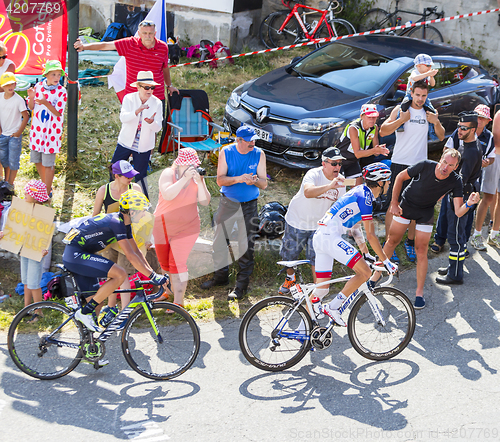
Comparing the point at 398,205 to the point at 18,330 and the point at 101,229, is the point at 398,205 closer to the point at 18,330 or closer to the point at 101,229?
the point at 101,229

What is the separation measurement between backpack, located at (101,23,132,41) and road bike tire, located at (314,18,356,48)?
4.82m

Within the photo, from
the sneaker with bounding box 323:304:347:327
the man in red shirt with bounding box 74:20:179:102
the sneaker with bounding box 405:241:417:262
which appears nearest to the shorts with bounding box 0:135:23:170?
the man in red shirt with bounding box 74:20:179:102

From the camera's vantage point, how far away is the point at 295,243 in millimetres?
6652

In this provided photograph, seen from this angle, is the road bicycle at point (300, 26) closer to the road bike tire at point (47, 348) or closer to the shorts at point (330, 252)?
the shorts at point (330, 252)

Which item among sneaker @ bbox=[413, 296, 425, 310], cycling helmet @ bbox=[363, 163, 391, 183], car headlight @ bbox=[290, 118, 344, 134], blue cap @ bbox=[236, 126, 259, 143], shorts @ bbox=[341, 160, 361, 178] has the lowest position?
sneaker @ bbox=[413, 296, 425, 310]

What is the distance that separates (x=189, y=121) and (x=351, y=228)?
181 inches

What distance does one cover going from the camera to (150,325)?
221 inches

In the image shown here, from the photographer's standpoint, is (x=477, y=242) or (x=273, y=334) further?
(x=477, y=242)

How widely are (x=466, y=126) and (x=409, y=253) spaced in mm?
1874

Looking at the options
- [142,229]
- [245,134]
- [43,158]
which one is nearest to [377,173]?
[245,134]

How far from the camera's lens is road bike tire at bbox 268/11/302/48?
1488cm

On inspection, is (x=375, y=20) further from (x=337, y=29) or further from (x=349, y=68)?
(x=349, y=68)

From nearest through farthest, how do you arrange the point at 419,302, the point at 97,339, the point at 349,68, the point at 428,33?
the point at 97,339
the point at 419,302
the point at 349,68
the point at 428,33

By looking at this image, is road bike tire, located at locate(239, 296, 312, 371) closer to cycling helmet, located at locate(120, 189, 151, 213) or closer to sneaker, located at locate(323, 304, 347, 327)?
sneaker, located at locate(323, 304, 347, 327)
